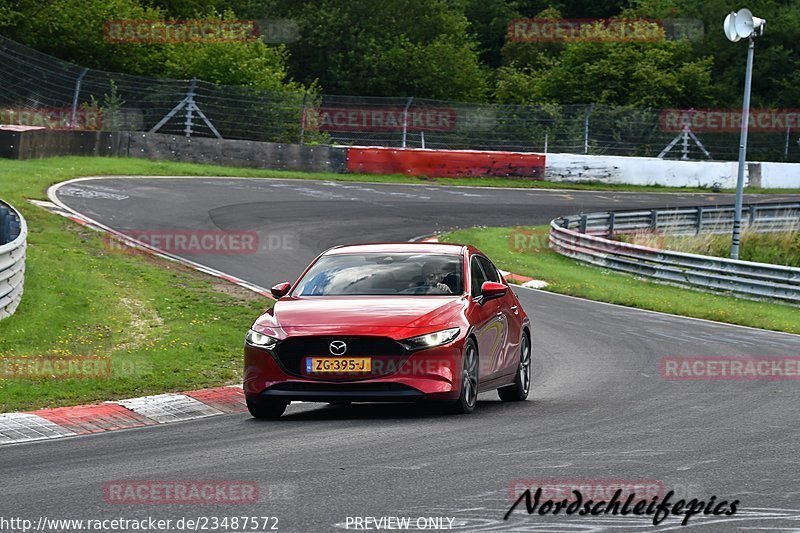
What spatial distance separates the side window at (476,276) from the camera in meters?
11.9

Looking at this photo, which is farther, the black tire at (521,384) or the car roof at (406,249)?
the black tire at (521,384)

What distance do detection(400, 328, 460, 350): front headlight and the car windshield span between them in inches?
37.5

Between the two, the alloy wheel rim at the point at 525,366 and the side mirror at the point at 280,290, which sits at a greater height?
the side mirror at the point at 280,290

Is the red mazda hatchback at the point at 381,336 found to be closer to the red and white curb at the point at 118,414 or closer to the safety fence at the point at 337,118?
the red and white curb at the point at 118,414

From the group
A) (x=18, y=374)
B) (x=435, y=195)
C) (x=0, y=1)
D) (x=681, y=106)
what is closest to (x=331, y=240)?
(x=435, y=195)

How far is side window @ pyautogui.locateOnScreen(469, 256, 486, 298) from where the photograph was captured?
11.9 metres

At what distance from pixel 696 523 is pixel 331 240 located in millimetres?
21245

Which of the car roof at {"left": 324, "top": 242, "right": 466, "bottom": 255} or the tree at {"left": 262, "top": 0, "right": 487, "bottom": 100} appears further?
the tree at {"left": 262, "top": 0, "right": 487, "bottom": 100}

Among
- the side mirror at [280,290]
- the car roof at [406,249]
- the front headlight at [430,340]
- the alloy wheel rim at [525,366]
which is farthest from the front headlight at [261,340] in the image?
the alloy wheel rim at [525,366]

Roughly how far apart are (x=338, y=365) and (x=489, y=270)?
118 inches

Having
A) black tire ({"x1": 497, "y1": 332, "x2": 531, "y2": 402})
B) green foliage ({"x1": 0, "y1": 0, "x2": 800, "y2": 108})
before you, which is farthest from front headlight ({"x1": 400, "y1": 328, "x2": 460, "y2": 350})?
green foliage ({"x1": 0, "y1": 0, "x2": 800, "y2": 108})

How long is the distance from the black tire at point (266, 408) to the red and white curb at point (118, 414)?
678mm

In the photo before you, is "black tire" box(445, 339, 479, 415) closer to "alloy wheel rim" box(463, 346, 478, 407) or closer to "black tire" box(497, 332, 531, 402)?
"alloy wheel rim" box(463, 346, 478, 407)

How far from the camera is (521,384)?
41.8 feet
